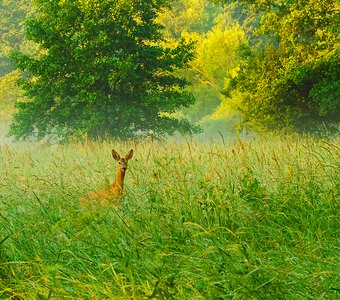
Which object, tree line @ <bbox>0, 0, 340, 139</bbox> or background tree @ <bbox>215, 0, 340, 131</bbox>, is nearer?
background tree @ <bbox>215, 0, 340, 131</bbox>

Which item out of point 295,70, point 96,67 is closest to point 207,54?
point 96,67

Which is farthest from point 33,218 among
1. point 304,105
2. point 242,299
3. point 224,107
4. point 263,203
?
point 224,107

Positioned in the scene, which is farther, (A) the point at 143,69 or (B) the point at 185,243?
(A) the point at 143,69

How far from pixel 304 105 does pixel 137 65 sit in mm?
5626

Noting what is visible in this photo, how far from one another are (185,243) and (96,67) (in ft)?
49.5

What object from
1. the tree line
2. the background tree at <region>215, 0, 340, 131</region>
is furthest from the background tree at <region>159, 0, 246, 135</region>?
the background tree at <region>215, 0, 340, 131</region>

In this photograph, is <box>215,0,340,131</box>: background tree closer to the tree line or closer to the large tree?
the tree line

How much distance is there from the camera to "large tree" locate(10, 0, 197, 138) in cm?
1847

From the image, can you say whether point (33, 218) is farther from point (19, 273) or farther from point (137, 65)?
point (137, 65)

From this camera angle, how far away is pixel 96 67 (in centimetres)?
1859

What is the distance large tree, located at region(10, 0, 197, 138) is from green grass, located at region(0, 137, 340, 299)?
12.4 m

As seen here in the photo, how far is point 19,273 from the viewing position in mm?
3811

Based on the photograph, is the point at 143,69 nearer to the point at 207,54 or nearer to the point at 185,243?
the point at 207,54

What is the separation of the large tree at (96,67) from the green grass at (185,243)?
40.8ft
